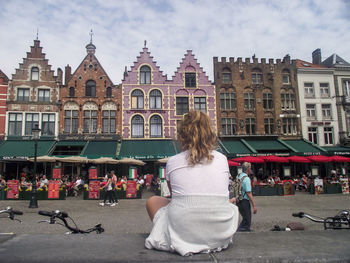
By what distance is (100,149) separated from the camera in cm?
2316

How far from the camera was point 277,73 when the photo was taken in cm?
2842

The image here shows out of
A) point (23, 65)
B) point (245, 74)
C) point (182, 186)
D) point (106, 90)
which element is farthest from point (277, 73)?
point (182, 186)

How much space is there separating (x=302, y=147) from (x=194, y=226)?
26.4 metres

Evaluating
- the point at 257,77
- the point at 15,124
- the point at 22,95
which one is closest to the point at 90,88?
the point at 22,95

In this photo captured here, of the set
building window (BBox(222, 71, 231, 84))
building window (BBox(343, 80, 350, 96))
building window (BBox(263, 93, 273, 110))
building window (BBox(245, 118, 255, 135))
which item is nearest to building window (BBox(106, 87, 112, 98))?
building window (BBox(222, 71, 231, 84))

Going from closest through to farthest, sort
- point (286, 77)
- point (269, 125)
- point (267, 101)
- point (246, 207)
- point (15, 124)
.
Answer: point (246, 207) → point (15, 124) → point (269, 125) → point (267, 101) → point (286, 77)

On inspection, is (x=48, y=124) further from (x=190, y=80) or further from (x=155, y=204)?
(x=155, y=204)

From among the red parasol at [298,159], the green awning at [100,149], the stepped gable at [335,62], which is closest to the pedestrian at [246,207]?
the green awning at [100,149]

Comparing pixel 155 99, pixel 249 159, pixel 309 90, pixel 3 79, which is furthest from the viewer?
pixel 309 90

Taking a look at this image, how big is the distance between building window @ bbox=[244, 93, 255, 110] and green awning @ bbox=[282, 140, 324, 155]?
481 centimetres

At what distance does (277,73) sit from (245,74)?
3.55m

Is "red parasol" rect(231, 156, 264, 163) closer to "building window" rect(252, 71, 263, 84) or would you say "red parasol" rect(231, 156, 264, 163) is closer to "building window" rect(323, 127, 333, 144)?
"building window" rect(252, 71, 263, 84)

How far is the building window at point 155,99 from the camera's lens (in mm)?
26359

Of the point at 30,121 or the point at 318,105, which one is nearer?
the point at 30,121
